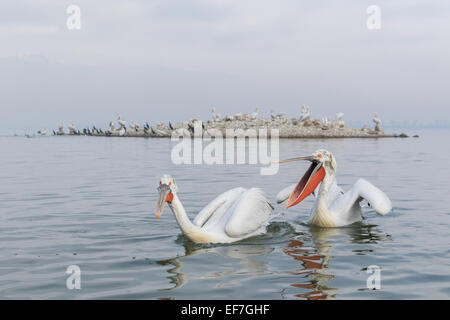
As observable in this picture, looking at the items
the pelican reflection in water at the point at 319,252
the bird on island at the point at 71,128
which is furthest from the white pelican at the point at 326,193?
the bird on island at the point at 71,128

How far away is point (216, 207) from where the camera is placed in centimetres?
891

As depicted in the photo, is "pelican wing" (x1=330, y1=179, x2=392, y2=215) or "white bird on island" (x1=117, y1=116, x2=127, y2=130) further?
"white bird on island" (x1=117, y1=116, x2=127, y2=130)

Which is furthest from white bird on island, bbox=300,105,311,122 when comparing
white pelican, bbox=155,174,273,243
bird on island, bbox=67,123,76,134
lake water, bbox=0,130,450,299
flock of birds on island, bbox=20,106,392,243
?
white pelican, bbox=155,174,273,243

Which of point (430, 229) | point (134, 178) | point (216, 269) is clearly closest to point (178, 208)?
point (216, 269)

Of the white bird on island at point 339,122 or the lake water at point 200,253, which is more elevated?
the white bird on island at point 339,122

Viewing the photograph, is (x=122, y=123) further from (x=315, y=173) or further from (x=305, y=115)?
(x=315, y=173)

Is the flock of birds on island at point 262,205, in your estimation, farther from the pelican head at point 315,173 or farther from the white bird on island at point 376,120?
the white bird on island at point 376,120

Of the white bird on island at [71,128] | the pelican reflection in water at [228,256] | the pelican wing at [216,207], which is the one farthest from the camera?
the white bird on island at [71,128]

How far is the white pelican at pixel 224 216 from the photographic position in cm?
758

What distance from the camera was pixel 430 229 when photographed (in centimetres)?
945

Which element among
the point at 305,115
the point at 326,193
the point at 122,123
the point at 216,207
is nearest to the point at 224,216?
the point at 216,207

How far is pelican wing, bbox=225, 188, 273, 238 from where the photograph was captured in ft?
26.2

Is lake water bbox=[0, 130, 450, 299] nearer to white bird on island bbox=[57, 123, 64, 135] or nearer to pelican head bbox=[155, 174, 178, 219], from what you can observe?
pelican head bbox=[155, 174, 178, 219]

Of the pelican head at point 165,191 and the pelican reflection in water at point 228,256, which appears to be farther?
the pelican head at point 165,191
